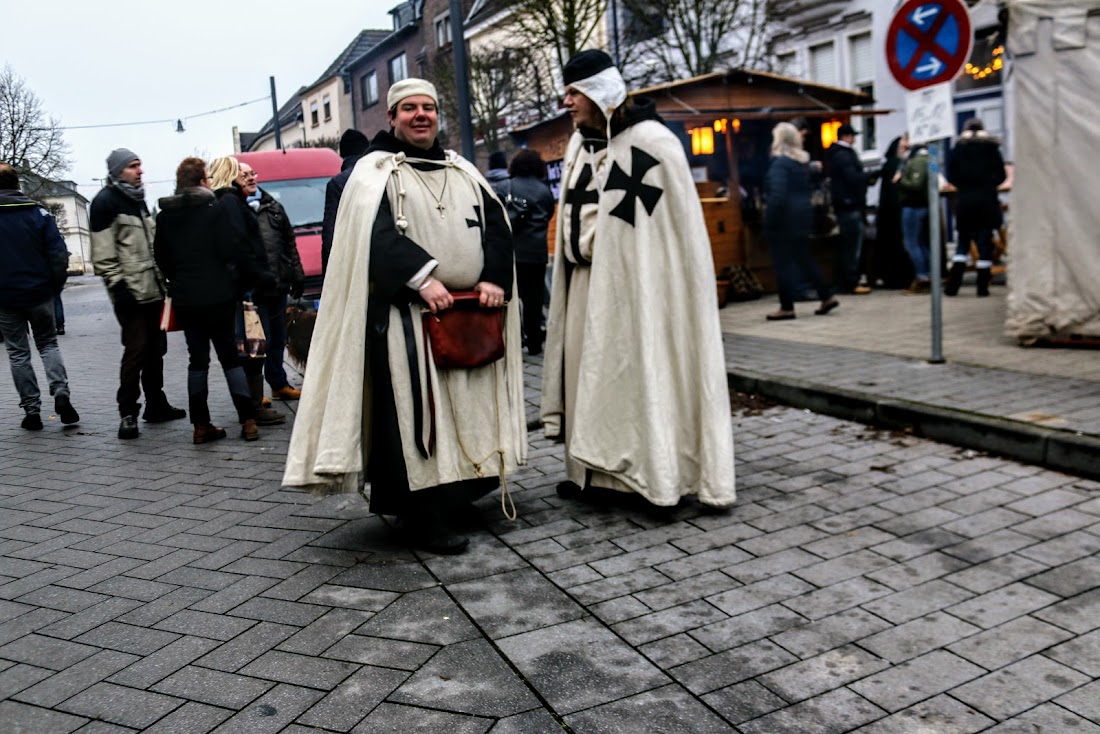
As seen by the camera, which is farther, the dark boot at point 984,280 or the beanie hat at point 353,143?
the dark boot at point 984,280

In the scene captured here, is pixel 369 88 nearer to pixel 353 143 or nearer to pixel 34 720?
pixel 353 143

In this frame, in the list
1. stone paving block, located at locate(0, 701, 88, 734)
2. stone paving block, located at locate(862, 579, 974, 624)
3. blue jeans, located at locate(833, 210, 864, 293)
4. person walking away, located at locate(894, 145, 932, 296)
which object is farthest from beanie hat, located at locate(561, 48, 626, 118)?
blue jeans, located at locate(833, 210, 864, 293)

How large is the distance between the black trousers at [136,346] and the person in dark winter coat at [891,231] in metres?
8.81

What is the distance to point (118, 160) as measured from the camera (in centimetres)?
749

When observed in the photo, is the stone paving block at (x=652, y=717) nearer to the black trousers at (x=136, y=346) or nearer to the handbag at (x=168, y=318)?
the handbag at (x=168, y=318)

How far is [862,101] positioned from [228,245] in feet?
34.4

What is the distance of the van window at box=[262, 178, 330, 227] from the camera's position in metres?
15.6

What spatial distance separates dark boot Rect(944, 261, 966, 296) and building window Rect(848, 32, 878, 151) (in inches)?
467

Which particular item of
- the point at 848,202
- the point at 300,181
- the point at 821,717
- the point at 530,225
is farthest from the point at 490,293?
the point at 300,181

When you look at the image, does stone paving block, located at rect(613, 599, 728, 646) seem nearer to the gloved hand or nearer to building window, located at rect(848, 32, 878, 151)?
the gloved hand

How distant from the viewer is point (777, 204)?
11234mm

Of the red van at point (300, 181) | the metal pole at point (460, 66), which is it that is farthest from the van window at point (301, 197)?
the metal pole at point (460, 66)

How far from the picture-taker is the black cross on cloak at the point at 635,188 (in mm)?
4684

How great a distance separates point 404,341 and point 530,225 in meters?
5.45
